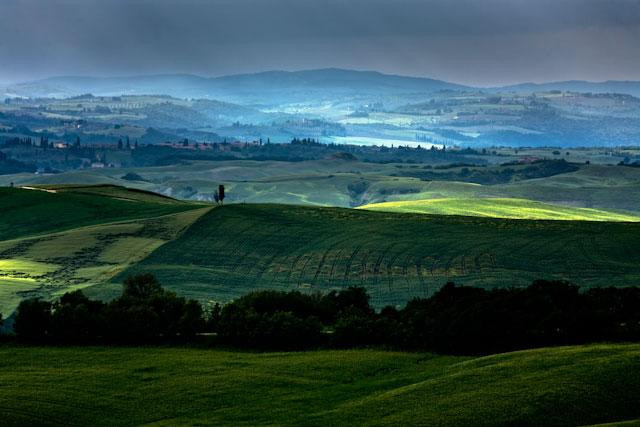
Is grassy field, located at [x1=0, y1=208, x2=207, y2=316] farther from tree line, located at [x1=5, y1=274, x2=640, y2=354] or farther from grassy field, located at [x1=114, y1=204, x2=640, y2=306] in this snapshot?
tree line, located at [x1=5, y1=274, x2=640, y2=354]

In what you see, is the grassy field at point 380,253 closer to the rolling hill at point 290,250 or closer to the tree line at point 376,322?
the rolling hill at point 290,250

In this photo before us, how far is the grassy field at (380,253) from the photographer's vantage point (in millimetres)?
116938

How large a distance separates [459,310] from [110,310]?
85.1ft

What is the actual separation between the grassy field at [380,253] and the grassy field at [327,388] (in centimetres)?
3766

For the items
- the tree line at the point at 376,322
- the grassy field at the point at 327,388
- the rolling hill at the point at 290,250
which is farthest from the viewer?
the rolling hill at the point at 290,250

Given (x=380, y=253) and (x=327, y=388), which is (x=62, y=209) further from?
(x=327, y=388)

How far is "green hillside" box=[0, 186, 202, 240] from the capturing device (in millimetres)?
154125

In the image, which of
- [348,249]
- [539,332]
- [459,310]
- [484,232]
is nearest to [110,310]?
[459,310]

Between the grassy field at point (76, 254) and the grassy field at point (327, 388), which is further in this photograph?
the grassy field at point (76, 254)

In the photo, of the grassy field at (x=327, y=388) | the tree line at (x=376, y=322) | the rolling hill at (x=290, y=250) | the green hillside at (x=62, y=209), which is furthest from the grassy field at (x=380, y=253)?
the grassy field at (x=327, y=388)

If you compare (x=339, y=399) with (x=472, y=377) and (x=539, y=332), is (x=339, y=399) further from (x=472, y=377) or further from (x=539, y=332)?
(x=539, y=332)

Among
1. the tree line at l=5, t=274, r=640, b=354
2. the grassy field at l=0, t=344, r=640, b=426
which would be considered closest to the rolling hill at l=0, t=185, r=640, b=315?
the tree line at l=5, t=274, r=640, b=354

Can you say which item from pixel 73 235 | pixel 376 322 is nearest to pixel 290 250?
pixel 73 235

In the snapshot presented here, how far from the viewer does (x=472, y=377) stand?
60.3m
